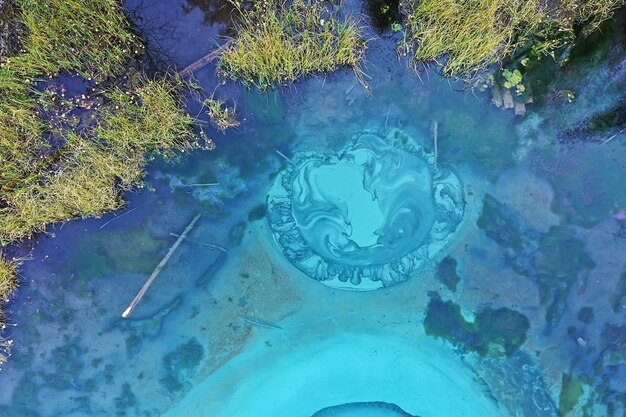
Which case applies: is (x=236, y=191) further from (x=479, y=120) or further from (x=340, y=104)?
(x=479, y=120)

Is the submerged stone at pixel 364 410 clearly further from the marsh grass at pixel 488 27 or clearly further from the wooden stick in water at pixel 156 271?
the marsh grass at pixel 488 27

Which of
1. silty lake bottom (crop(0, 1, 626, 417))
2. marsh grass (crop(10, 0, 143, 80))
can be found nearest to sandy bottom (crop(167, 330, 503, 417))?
silty lake bottom (crop(0, 1, 626, 417))

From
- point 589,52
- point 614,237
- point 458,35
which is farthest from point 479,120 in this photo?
point 614,237

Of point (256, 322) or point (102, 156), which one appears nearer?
point (102, 156)

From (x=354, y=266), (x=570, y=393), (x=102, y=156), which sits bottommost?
(x=570, y=393)

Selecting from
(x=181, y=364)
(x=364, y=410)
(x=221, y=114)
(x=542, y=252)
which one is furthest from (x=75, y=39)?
(x=542, y=252)

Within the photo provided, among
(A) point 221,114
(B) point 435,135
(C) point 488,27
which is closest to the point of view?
(C) point 488,27

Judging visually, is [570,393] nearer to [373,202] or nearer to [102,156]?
[373,202]
